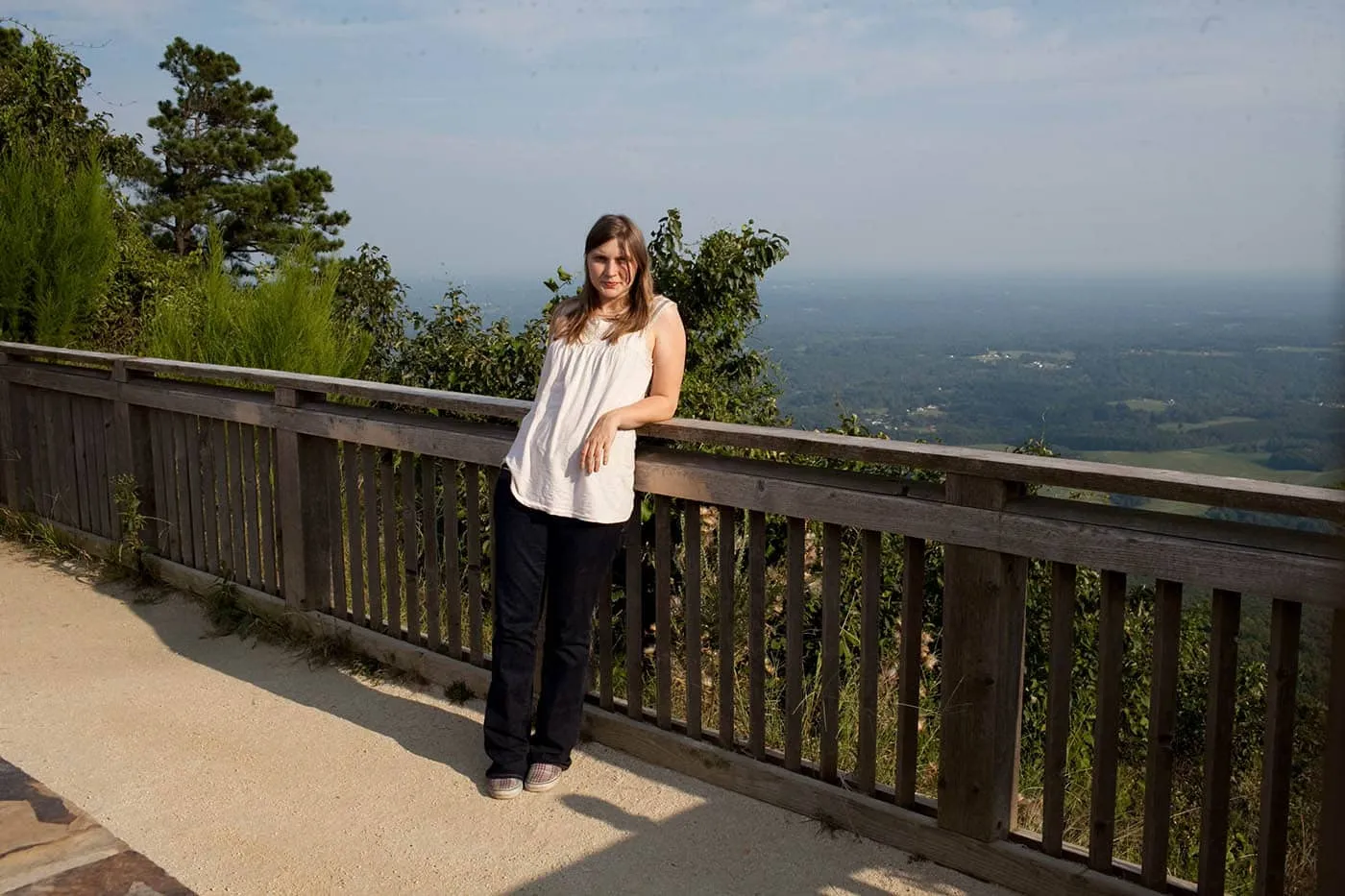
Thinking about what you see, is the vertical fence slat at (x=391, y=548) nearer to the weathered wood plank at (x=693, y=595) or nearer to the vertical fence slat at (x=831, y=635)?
the weathered wood plank at (x=693, y=595)

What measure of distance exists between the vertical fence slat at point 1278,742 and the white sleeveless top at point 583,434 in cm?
170

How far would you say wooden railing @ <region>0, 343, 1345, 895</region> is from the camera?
261 centimetres

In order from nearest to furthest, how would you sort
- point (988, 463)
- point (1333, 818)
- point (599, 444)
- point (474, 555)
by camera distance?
point (1333, 818)
point (988, 463)
point (599, 444)
point (474, 555)

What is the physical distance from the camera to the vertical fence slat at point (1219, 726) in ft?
8.56

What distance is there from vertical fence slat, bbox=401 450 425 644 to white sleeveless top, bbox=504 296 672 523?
0.98 meters

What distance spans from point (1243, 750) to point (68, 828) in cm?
676

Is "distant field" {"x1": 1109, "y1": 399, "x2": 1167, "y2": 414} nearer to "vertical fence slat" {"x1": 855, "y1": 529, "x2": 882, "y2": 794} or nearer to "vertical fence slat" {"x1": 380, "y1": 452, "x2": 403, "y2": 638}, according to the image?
"vertical fence slat" {"x1": 380, "y1": 452, "x2": 403, "y2": 638}

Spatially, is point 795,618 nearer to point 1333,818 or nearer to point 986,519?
point 986,519

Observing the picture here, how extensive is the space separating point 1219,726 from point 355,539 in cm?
317

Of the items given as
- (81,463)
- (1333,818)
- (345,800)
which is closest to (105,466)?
(81,463)

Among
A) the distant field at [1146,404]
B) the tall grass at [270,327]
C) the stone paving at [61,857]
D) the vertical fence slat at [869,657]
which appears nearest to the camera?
the stone paving at [61,857]

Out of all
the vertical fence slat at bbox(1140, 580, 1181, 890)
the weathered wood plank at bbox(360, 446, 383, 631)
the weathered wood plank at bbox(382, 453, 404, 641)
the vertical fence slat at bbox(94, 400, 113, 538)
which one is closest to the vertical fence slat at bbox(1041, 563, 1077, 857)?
the vertical fence slat at bbox(1140, 580, 1181, 890)

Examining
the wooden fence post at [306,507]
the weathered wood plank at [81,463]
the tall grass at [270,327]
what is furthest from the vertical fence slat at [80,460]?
the wooden fence post at [306,507]

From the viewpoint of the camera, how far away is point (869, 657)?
323cm
